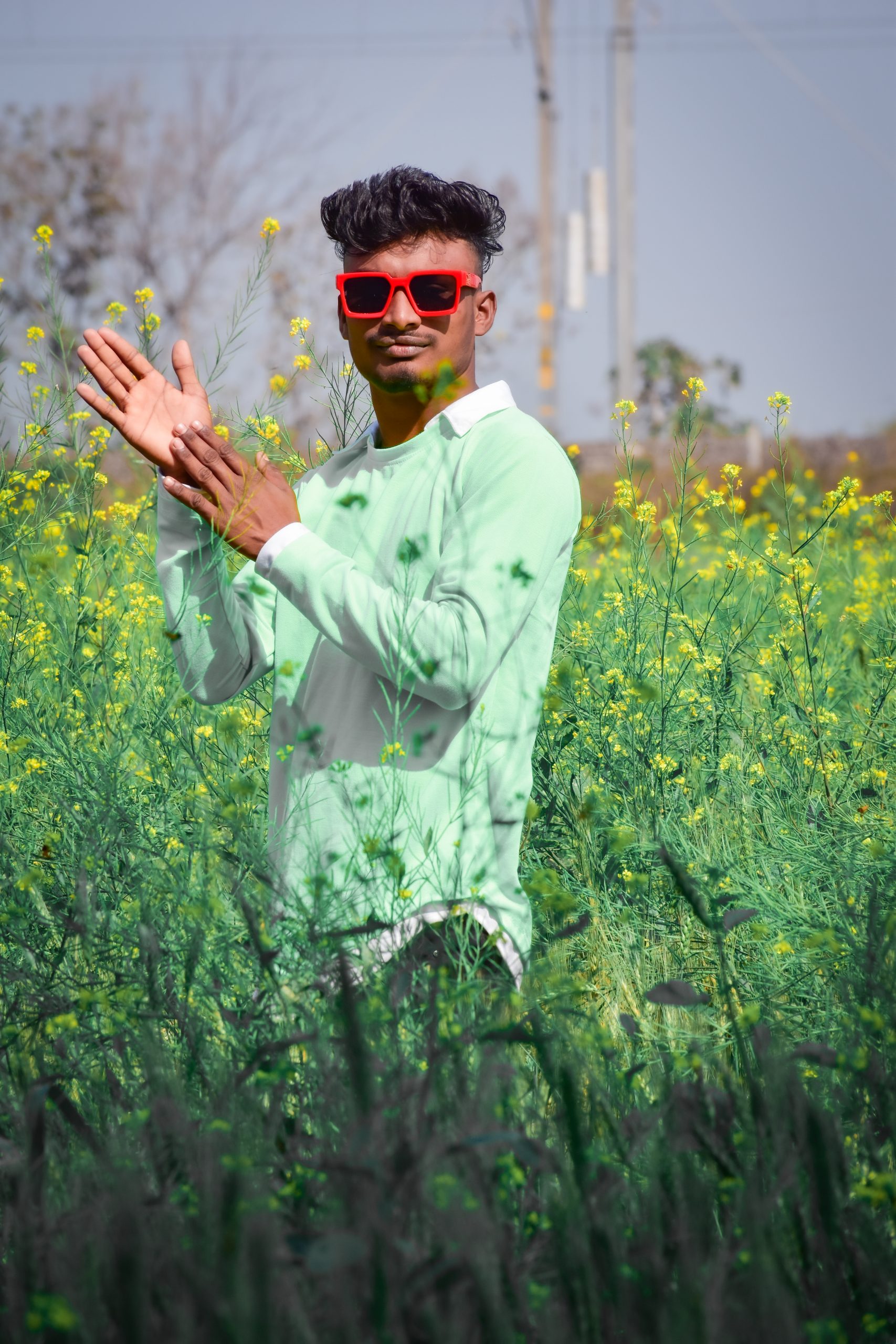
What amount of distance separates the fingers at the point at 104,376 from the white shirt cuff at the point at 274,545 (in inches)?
15.0

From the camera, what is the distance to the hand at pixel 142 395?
1716mm

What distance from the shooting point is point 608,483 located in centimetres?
1551

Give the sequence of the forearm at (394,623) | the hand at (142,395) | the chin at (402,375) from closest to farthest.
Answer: the forearm at (394,623) < the hand at (142,395) < the chin at (402,375)

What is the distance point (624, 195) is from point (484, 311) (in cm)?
1075

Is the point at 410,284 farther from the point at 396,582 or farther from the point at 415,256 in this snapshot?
the point at 396,582

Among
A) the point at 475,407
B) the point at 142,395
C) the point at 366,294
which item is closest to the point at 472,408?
the point at 475,407

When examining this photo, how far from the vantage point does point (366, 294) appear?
5.95 ft

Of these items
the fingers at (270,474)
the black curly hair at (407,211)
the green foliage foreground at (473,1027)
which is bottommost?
the green foliage foreground at (473,1027)

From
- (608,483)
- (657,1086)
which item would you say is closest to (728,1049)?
(657,1086)

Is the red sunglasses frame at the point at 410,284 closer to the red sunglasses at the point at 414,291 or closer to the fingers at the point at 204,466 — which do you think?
the red sunglasses at the point at 414,291

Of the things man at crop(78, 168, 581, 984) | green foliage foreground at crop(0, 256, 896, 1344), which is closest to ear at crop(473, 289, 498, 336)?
man at crop(78, 168, 581, 984)

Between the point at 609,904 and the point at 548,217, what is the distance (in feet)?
39.4

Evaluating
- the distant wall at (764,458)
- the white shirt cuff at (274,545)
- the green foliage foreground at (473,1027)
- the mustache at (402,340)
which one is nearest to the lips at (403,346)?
the mustache at (402,340)

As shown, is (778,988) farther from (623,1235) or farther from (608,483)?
(608,483)
